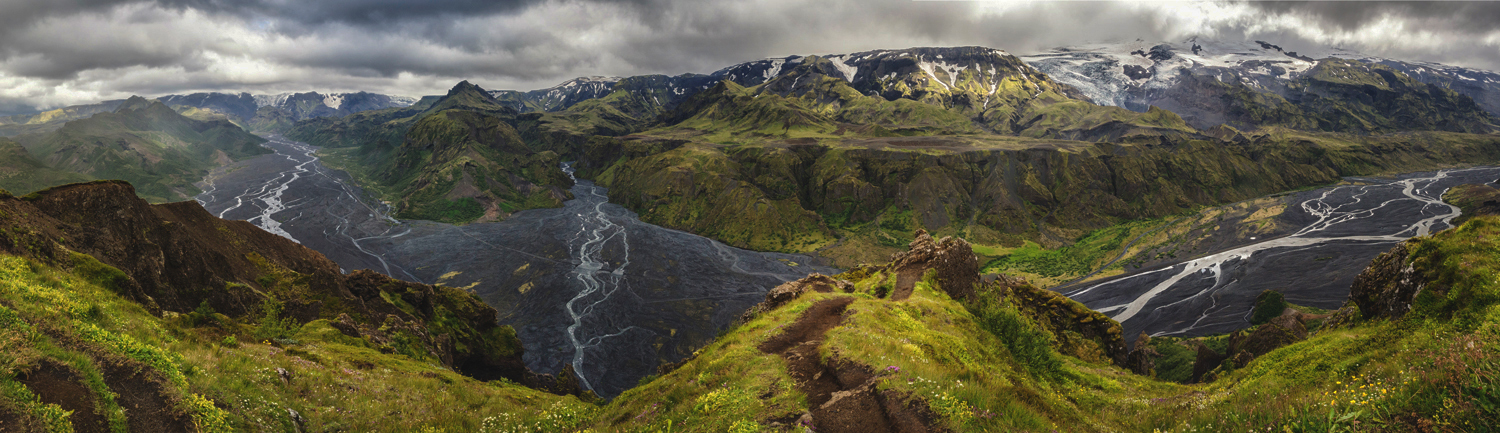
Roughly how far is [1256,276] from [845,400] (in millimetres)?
151275

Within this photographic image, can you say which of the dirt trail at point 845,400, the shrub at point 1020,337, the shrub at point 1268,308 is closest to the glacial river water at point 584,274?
the shrub at point 1020,337

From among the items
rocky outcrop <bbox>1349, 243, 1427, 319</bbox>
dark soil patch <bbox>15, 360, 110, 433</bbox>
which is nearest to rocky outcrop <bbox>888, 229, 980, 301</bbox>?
rocky outcrop <bbox>1349, 243, 1427, 319</bbox>

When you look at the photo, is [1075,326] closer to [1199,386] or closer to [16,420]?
[1199,386]

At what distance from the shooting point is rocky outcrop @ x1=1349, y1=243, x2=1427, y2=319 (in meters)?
19.1

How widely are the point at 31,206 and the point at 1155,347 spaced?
10395 cm

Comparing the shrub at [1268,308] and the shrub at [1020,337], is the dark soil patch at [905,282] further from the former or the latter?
the shrub at [1268,308]

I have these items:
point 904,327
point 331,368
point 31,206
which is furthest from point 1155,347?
point 31,206

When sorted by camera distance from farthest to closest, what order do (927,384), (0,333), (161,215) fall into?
(161,215) → (927,384) → (0,333)

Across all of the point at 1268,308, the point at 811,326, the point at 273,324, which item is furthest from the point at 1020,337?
the point at 1268,308

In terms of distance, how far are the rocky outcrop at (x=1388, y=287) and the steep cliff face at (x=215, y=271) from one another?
51183 millimetres

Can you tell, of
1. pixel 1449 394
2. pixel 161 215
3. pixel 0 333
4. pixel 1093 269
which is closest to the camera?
pixel 1449 394

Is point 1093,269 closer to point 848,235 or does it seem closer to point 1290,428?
point 848,235

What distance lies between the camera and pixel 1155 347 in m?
71.0

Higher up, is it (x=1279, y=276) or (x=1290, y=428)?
(x=1290, y=428)
